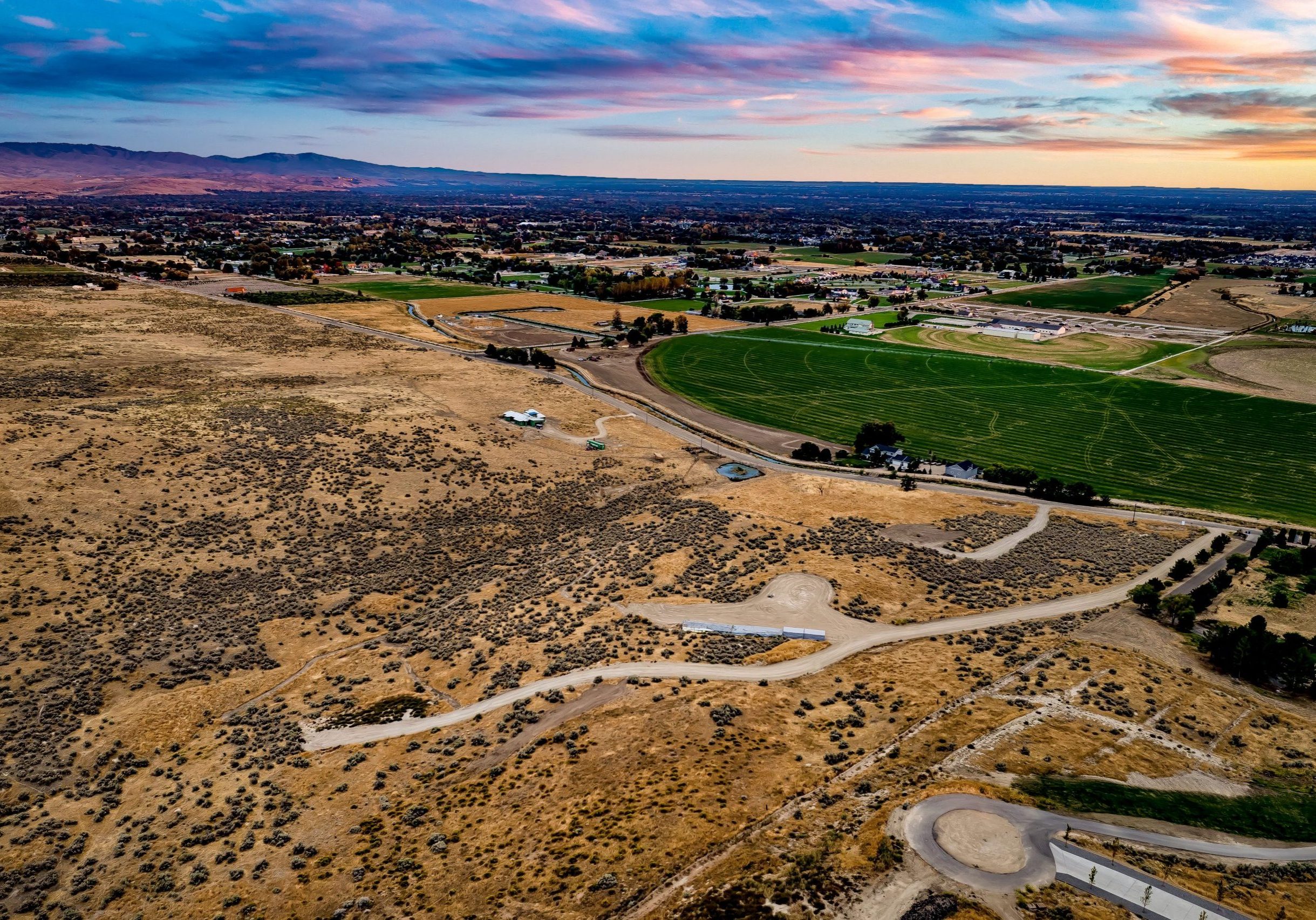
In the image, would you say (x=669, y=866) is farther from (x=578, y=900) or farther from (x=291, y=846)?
(x=291, y=846)

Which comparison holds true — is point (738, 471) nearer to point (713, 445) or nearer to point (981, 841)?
point (713, 445)

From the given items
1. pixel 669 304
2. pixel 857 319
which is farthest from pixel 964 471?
pixel 669 304

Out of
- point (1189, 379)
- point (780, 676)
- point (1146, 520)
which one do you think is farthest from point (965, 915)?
point (1189, 379)

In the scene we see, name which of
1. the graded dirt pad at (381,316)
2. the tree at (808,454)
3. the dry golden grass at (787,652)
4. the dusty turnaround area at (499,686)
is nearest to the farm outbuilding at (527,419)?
the dusty turnaround area at (499,686)

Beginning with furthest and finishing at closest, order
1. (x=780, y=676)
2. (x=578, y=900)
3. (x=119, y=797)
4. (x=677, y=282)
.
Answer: (x=677, y=282), (x=780, y=676), (x=119, y=797), (x=578, y=900)

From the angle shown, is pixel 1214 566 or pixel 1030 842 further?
pixel 1214 566

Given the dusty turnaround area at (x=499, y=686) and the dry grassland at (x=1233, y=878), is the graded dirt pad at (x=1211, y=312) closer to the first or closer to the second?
the dusty turnaround area at (x=499, y=686)
